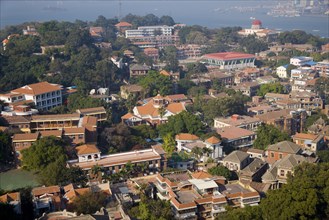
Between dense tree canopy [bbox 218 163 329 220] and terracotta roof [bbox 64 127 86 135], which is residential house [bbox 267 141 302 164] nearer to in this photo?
dense tree canopy [bbox 218 163 329 220]

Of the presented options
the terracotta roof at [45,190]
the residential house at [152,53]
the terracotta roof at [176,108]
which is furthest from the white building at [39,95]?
the residential house at [152,53]

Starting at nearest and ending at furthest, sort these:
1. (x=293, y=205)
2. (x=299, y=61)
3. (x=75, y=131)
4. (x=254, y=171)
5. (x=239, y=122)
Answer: (x=293, y=205)
(x=254, y=171)
(x=75, y=131)
(x=239, y=122)
(x=299, y=61)

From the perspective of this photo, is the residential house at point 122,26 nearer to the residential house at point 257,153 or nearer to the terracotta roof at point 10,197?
the residential house at point 257,153

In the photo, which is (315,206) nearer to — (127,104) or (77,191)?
(77,191)

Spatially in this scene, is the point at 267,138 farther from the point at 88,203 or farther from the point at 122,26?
the point at 122,26

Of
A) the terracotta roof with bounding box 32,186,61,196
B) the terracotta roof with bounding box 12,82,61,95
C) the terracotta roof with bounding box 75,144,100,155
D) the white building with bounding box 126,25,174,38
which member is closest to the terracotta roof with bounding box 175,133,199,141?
the terracotta roof with bounding box 75,144,100,155

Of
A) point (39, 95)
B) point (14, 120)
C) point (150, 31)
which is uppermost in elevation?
point (150, 31)

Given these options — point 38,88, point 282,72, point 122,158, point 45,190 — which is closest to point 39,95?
point 38,88

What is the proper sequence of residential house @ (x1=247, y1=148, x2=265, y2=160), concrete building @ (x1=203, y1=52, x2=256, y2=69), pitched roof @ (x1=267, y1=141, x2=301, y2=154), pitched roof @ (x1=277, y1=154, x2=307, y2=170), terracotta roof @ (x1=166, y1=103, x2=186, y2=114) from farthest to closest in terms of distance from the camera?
concrete building @ (x1=203, y1=52, x2=256, y2=69) → terracotta roof @ (x1=166, y1=103, x2=186, y2=114) → residential house @ (x1=247, y1=148, x2=265, y2=160) → pitched roof @ (x1=267, y1=141, x2=301, y2=154) → pitched roof @ (x1=277, y1=154, x2=307, y2=170)
